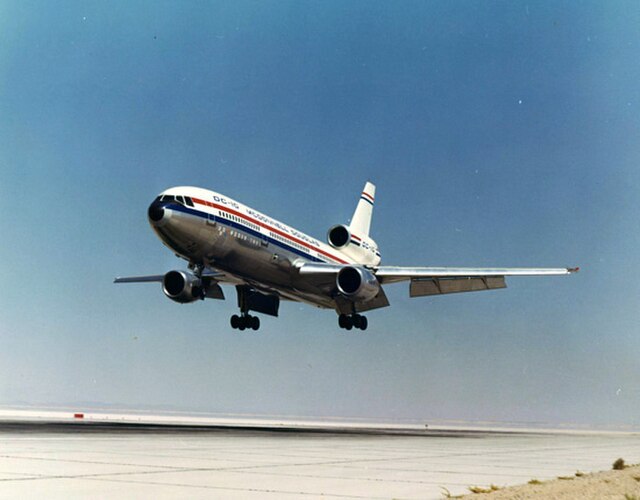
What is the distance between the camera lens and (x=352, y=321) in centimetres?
4950

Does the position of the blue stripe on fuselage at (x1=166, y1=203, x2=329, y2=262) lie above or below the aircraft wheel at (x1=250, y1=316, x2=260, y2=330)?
above

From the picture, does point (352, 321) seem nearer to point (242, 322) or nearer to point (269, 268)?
point (242, 322)

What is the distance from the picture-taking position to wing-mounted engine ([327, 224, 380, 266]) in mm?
Result: 51250

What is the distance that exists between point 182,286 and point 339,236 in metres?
13.6

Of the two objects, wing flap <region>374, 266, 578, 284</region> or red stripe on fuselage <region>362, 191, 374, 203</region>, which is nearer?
wing flap <region>374, 266, 578, 284</region>

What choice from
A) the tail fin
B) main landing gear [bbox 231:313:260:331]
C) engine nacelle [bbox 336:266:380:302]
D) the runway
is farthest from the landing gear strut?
the runway

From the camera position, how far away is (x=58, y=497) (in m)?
9.21

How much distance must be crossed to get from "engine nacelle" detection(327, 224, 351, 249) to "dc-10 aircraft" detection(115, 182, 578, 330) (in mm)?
70

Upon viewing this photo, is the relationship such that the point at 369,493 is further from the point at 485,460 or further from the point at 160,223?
the point at 160,223

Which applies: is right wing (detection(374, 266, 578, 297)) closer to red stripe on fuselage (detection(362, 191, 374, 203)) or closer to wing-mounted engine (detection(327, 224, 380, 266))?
wing-mounted engine (detection(327, 224, 380, 266))

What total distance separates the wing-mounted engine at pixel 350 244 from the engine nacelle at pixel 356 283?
28.2 feet

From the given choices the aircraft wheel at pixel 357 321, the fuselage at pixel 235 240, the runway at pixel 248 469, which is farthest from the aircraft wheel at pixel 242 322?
the runway at pixel 248 469

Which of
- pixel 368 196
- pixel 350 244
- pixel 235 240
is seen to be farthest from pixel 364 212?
pixel 235 240

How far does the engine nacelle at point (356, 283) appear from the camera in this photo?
1650 inches
